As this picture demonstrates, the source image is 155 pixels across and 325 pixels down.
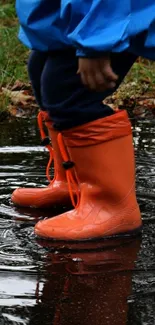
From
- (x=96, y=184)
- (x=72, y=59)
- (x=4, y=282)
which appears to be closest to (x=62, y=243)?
(x=96, y=184)

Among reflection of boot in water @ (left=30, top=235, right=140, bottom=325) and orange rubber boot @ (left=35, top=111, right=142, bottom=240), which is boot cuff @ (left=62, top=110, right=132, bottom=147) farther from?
reflection of boot in water @ (left=30, top=235, right=140, bottom=325)

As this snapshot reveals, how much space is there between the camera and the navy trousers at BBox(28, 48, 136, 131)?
2.48 m

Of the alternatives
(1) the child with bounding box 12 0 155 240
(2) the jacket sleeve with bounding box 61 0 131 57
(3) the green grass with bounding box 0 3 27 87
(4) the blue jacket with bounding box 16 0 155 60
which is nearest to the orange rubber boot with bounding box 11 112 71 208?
(1) the child with bounding box 12 0 155 240

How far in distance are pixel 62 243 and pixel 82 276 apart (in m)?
0.33

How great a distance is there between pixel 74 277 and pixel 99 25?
0.70 m

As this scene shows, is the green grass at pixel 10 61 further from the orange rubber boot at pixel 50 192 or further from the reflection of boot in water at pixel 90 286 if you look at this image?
the reflection of boot in water at pixel 90 286

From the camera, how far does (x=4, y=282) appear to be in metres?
2.06

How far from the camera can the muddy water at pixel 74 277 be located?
73.4 inches

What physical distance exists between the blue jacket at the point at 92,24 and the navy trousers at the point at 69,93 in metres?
0.05

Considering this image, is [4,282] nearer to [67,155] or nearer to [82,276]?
[82,276]

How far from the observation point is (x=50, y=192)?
9.53ft

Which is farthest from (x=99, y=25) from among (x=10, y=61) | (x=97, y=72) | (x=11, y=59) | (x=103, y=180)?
(x=11, y=59)

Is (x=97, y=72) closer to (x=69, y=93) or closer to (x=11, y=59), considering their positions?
(x=69, y=93)

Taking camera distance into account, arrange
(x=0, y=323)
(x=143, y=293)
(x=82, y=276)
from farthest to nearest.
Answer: (x=82, y=276) → (x=143, y=293) → (x=0, y=323)
